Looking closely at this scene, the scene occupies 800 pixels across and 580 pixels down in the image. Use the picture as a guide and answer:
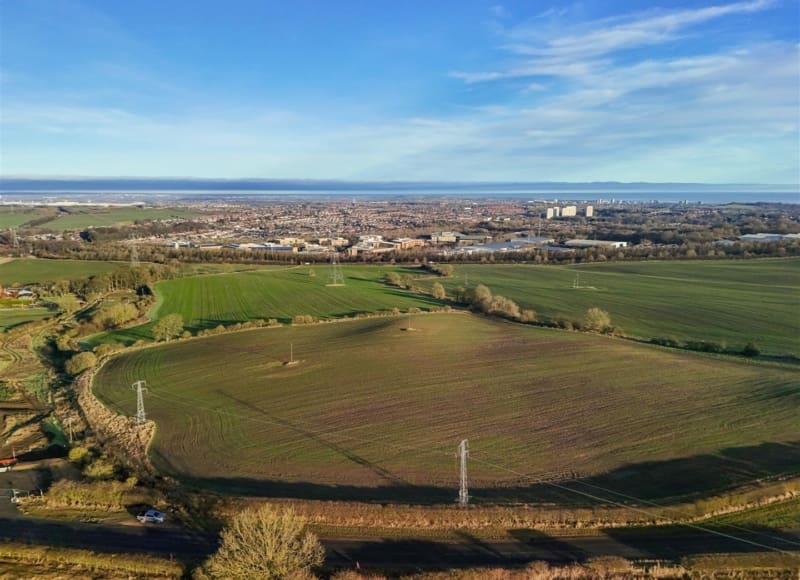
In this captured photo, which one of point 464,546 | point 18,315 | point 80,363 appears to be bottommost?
point 464,546

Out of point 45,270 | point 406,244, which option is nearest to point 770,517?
point 45,270

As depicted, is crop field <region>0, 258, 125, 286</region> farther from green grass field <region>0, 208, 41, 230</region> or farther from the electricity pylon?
green grass field <region>0, 208, 41, 230</region>

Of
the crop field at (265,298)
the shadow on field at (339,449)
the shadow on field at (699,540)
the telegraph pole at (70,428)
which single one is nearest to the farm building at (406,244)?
the crop field at (265,298)

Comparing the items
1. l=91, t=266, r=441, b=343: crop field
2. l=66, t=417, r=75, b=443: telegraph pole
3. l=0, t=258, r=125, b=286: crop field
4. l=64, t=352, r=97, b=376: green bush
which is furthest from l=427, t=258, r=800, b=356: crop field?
l=0, t=258, r=125, b=286: crop field

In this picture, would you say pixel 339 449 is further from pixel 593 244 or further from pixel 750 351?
pixel 593 244

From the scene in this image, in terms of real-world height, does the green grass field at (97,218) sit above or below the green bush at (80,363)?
above

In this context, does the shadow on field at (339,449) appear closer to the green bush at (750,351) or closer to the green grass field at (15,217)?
the green bush at (750,351)
